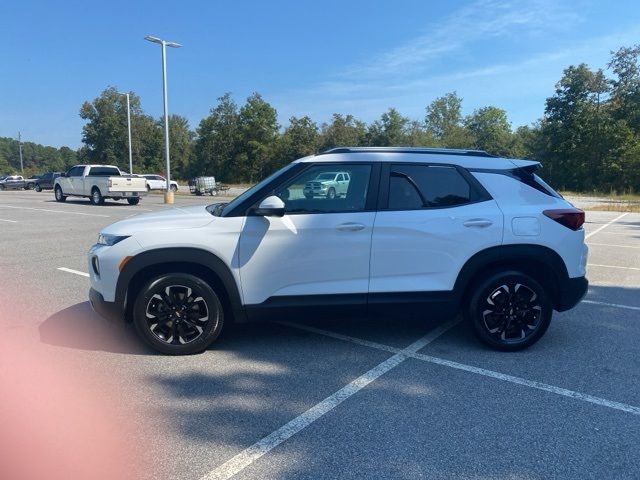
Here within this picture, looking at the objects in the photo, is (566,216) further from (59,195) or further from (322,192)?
(59,195)

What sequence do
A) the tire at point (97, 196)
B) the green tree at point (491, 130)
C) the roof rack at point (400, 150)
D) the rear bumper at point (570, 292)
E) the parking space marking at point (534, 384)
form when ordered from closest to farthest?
the parking space marking at point (534, 384) → the rear bumper at point (570, 292) → the roof rack at point (400, 150) → the tire at point (97, 196) → the green tree at point (491, 130)

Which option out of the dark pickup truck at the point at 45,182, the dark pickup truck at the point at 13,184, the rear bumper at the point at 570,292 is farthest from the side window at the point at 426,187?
the dark pickup truck at the point at 13,184

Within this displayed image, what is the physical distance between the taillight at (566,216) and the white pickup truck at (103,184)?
22048mm

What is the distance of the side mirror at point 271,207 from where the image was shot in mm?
4027

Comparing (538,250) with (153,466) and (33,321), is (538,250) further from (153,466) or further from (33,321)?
(33,321)

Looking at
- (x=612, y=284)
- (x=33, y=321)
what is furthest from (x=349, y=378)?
(x=612, y=284)

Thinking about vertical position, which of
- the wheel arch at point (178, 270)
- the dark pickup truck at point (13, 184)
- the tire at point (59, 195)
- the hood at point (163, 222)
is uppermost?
the hood at point (163, 222)

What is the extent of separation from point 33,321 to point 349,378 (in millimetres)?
3679

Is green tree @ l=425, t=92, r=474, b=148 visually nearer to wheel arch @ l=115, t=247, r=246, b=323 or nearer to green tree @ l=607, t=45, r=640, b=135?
green tree @ l=607, t=45, r=640, b=135

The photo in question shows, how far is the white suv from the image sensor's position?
13.7 ft

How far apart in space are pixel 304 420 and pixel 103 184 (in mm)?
22585

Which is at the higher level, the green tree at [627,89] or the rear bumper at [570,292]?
the green tree at [627,89]

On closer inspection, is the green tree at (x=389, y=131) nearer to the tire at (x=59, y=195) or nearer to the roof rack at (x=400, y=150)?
the tire at (x=59, y=195)

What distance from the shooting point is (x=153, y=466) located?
2744 mm
